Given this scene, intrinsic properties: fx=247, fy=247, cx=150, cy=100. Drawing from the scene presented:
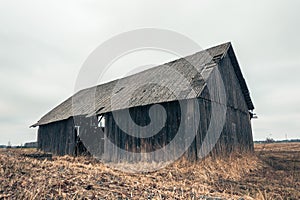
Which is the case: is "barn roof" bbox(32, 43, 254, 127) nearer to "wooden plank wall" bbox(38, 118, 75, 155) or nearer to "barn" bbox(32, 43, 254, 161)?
"barn" bbox(32, 43, 254, 161)

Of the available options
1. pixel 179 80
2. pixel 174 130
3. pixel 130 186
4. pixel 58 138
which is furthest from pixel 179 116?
pixel 58 138

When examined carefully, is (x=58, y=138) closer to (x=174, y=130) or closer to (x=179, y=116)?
(x=174, y=130)

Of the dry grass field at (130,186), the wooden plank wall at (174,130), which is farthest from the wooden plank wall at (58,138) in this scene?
the dry grass field at (130,186)

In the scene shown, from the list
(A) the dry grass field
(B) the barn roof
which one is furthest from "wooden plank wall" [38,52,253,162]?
(A) the dry grass field

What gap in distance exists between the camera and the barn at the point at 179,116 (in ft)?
45.4

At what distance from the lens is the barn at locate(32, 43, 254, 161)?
1384 cm

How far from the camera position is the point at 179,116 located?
14.0 meters

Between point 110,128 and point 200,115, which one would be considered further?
point 110,128

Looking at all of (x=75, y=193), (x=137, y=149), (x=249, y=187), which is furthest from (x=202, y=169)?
(x=75, y=193)

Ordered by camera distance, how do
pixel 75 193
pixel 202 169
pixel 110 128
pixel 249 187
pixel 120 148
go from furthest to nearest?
pixel 110 128
pixel 120 148
pixel 202 169
pixel 249 187
pixel 75 193

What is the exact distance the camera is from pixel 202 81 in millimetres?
14508

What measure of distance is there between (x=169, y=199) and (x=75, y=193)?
7.74 ft

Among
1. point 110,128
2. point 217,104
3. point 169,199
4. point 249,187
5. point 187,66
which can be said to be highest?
point 187,66

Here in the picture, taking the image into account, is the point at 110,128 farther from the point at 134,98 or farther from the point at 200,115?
the point at 200,115
